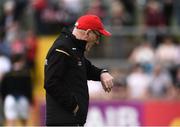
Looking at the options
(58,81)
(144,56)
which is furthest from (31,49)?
(58,81)

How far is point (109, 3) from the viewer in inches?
780

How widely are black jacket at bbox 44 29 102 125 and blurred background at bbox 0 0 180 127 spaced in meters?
7.45

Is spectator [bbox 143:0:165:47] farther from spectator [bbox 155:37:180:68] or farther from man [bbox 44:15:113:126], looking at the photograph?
man [bbox 44:15:113:126]

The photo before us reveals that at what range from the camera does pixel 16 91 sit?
48.9 ft

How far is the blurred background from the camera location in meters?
A: 16.0

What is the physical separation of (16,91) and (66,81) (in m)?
6.67

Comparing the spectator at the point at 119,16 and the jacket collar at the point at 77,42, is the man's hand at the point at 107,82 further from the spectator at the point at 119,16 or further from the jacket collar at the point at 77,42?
the spectator at the point at 119,16

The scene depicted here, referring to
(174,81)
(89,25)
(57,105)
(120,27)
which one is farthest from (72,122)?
(120,27)

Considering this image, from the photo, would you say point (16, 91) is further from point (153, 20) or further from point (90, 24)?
point (90, 24)

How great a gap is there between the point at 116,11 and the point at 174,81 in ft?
8.60

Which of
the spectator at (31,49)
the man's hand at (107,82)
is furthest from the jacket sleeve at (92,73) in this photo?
the spectator at (31,49)

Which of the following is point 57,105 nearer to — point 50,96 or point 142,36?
point 50,96

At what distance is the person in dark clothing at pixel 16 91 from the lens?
1474 centimetres

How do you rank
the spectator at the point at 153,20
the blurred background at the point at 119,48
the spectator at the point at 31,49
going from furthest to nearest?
the spectator at the point at 153,20
the spectator at the point at 31,49
the blurred background at the point at 119,48
